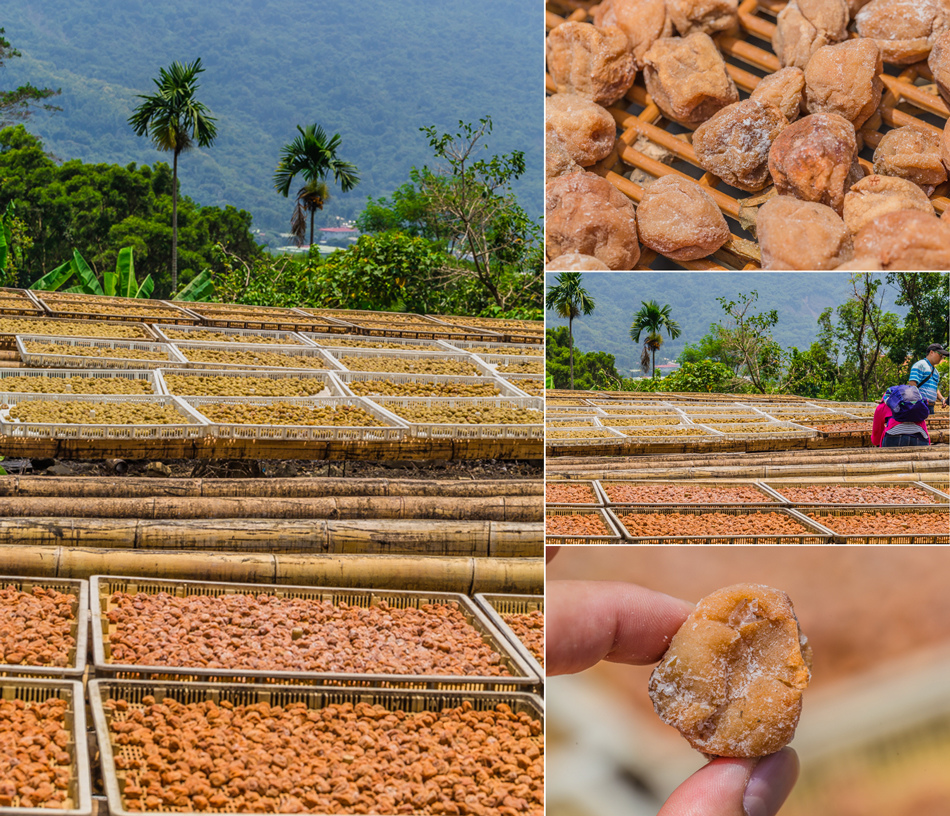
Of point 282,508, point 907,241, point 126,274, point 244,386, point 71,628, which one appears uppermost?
point 126,274

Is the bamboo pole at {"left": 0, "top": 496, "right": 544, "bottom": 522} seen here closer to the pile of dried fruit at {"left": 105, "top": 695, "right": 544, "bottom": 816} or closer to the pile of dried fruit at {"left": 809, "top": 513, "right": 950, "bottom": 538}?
the pile of dried fruit at {"left": 105, "top": 695, "right": 544, "bottom": 816}

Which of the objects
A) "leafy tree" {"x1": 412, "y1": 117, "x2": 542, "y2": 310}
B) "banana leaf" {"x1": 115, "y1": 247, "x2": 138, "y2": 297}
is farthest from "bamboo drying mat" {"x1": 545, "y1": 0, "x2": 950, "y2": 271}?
"banana leaf" {"x1": 115, "y1": 247, "x2": 138, "y2": 297}

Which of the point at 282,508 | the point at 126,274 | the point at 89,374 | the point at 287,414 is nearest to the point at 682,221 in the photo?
the point at 282,508

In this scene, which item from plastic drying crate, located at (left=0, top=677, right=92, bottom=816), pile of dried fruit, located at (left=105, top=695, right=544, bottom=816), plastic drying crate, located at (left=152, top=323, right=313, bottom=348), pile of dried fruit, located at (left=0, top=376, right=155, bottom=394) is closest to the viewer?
plastic drying crate, located at (left=0, top=677, right=92, bottom=816)

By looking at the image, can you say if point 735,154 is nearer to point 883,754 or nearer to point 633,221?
point 633,221

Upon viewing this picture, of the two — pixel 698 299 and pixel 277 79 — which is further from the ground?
pixel 277 79

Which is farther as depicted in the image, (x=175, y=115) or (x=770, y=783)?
(x=175, y=115)

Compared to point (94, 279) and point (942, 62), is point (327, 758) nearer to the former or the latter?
point (942, 62)

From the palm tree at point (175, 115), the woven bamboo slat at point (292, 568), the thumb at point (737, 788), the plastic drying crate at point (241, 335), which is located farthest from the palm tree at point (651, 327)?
the palm tree at point (175, 115)
